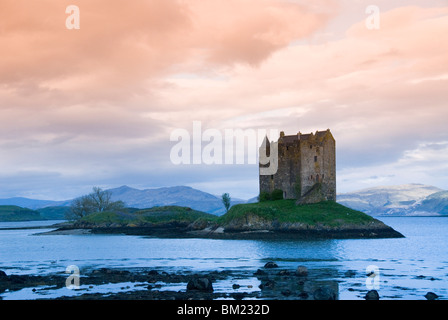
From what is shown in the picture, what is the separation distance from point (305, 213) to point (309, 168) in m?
14.6

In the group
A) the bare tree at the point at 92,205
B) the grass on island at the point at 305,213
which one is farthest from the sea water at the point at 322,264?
the bare tree at the point at 92,205

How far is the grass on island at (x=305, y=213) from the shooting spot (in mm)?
100312

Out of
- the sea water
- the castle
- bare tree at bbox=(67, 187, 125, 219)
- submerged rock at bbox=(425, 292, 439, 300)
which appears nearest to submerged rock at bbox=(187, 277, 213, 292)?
the sea water

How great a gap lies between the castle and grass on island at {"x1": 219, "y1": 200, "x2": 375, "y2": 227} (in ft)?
12.8

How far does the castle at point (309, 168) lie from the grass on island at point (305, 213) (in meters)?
3.90

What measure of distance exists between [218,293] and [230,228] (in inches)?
2907

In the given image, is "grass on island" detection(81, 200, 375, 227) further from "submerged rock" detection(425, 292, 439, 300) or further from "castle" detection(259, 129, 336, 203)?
"submerged rock" detection(425, 292, 439, 300)

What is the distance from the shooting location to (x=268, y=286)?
122ft

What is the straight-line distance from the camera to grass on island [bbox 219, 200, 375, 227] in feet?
329

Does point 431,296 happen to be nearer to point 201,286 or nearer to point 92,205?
point 201,286

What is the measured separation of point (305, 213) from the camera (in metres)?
103

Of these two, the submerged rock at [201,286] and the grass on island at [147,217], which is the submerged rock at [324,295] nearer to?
the submerged rock at [201,286]

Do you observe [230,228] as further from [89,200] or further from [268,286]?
[89,200]

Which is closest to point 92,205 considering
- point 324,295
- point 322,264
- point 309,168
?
point 309,168
